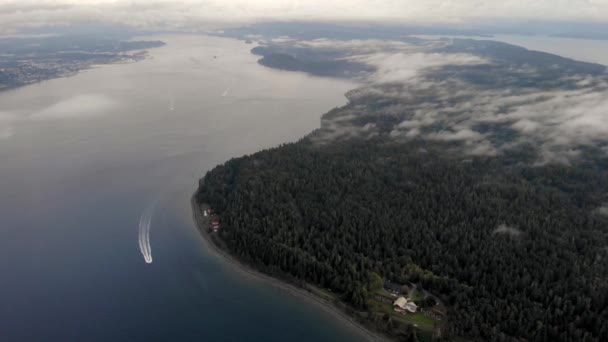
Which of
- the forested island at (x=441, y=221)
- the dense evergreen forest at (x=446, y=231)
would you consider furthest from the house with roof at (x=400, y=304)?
the dense evergreen forest at (x=446, y=231)

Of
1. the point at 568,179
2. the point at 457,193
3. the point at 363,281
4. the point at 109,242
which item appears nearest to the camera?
the point at 363,281

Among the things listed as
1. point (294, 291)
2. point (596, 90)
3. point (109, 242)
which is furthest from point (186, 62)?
point (294, 291)

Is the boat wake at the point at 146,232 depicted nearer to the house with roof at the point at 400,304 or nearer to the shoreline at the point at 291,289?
the shoreline at the point at 291,289

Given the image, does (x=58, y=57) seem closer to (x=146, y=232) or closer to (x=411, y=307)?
(x=146, y=232)

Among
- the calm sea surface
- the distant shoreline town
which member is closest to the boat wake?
the calm sea surface

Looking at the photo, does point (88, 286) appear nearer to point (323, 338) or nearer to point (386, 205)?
point (323, 338)

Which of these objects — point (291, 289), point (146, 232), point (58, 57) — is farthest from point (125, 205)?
point (58, 57)
